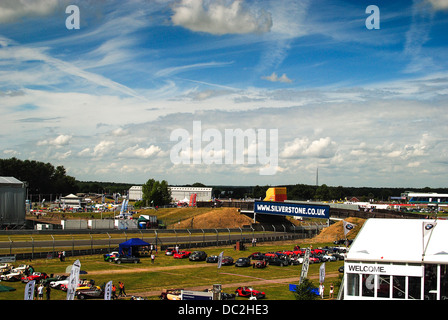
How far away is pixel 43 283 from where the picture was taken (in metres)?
35.2

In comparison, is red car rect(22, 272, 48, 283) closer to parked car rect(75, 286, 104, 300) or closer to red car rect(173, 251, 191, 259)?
parked car rect(75, 286, 104, 300)

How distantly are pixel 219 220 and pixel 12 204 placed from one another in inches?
1686

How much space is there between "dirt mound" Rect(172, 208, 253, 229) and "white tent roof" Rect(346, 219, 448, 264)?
256 feet

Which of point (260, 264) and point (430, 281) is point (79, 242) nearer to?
point (260, 264)

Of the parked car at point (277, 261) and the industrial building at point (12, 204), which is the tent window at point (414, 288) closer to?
the parked car at point (277, 261)

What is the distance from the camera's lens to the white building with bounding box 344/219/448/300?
699 inches

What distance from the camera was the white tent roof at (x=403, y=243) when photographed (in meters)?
18.1

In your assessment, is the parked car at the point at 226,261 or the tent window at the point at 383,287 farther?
the parked car at the point at 226,261

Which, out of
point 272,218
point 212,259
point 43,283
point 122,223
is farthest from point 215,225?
point 43,283

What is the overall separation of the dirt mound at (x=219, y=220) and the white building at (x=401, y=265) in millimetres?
78644

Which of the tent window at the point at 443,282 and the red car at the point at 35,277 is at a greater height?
the tent window at the point at 443,282

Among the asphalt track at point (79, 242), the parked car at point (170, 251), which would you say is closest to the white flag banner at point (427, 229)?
the parked car at point (170, 251)

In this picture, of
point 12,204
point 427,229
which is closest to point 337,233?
point 427,229
